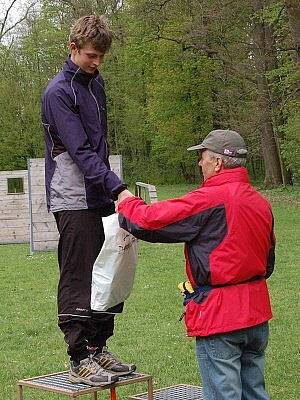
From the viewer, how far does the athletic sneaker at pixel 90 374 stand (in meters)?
5.14

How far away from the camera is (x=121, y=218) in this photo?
4645 mm

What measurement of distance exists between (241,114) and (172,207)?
108 ft

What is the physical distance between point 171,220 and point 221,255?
1.04 feet

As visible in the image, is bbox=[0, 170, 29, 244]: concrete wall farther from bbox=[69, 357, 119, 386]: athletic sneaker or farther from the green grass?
bbox=[69, 357, 119, 386]: athletic sneaker

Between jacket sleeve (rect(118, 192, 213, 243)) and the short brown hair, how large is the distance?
1.06 m

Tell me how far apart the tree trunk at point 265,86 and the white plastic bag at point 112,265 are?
28.9 m

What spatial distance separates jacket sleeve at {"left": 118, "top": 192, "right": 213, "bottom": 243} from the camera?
4.44 metres

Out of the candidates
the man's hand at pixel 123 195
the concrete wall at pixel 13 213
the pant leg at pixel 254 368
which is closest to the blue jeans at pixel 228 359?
the pant leg at pixel 254 368

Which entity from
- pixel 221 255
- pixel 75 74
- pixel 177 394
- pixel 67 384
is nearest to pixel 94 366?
pixel 67 384

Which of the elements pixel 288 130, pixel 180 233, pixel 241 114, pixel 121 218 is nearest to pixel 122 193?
pixel 121 218

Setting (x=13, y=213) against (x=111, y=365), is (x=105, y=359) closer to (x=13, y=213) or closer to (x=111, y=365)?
(x=111, y=365)

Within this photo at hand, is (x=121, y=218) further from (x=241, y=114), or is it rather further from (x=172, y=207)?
(x=241, y=114)

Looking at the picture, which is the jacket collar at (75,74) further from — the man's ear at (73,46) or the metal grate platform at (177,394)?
the metal grate platform at (177,394)

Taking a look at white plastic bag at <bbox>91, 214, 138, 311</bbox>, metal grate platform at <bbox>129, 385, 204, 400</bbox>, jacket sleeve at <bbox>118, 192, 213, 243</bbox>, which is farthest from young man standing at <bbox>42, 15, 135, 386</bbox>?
metal grate platform at <bbox>129, 385, 204, 400</bbox>
